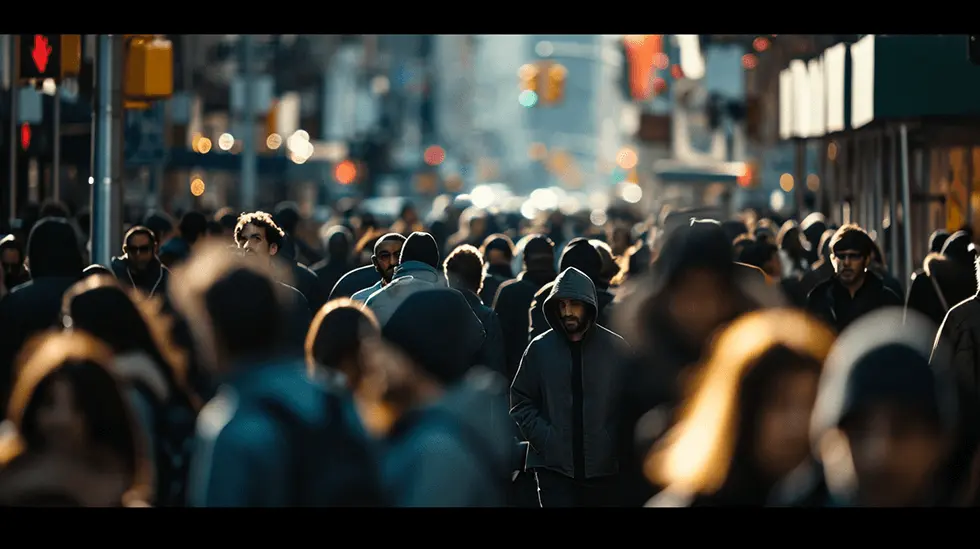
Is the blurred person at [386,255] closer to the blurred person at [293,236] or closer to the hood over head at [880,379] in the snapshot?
the blurred person at [293,236]

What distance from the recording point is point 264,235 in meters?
12.6

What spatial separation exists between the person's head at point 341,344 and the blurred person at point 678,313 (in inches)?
94.8

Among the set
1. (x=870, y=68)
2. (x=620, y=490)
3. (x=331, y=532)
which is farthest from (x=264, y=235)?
(x=870, y=68)

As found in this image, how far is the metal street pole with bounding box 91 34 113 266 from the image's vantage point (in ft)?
60.3

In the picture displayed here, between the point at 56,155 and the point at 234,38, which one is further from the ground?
the point at 234,38

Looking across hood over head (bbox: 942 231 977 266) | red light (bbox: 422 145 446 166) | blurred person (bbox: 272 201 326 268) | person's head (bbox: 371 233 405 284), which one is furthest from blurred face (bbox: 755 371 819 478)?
red light (bbox: 422 145 446 166)

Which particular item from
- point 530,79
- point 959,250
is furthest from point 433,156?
point 959,250

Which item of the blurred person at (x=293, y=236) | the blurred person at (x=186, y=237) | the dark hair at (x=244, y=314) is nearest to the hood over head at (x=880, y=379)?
the dark hair at (x=244, y=314)

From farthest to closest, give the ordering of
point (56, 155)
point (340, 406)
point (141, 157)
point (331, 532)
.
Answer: point (56, 155) → point (141, 157) → point (331, 532) → point (340, 406)

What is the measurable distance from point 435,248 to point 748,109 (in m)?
44.7

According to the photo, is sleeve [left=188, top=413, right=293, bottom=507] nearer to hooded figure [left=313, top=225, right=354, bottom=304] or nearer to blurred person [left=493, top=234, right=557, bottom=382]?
blurred person [left=493, top=234, right=557, bottom=382]

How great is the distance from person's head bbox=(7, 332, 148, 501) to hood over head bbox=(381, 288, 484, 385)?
31.3 inches

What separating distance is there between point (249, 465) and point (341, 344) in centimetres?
121
